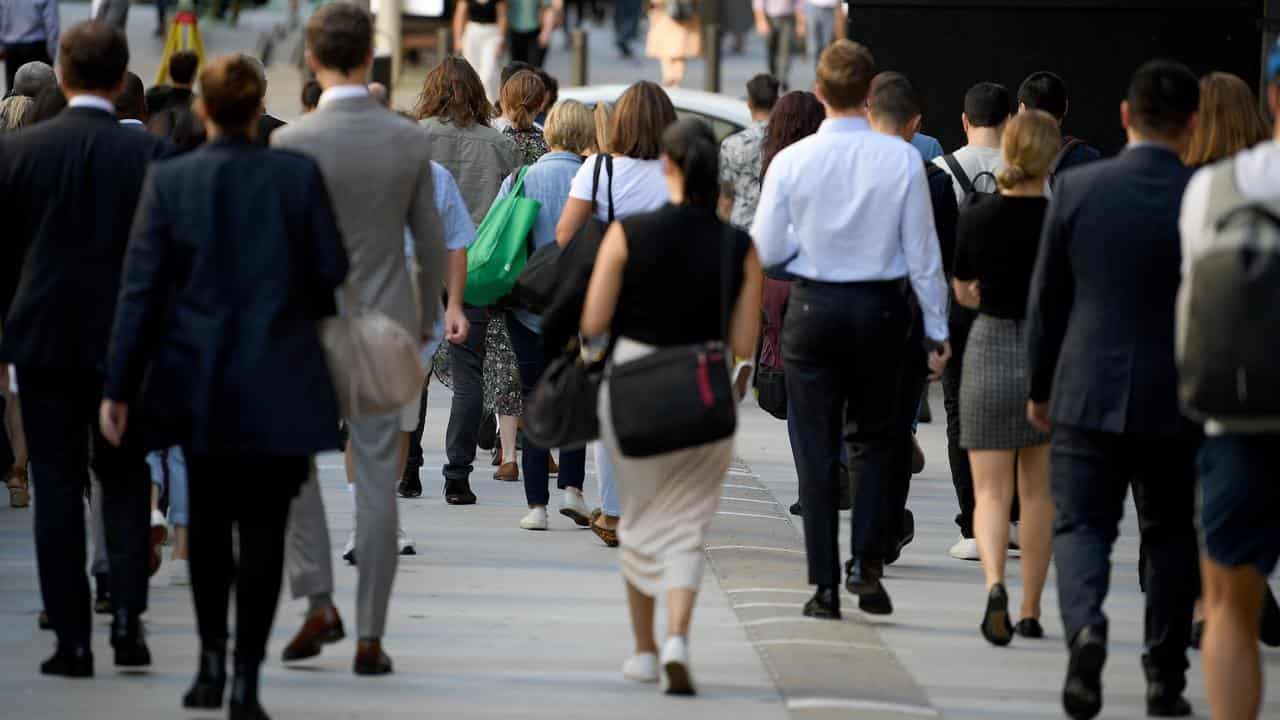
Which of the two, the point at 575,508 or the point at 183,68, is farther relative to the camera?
the point at 183,68

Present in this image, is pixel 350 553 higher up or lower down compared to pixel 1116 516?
lower down

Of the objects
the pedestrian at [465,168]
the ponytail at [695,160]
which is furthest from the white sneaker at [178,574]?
the ponytail at [695,160]

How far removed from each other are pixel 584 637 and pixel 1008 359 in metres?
1.66

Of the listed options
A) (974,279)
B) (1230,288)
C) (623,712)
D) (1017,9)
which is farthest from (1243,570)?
(1017,9)

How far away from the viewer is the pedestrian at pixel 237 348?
18.9 feet

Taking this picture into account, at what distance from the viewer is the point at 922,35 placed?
1366 cm

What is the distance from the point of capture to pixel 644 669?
6773mm

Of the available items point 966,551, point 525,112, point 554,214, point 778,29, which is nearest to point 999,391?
point 966,551

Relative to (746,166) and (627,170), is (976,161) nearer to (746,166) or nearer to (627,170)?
(627,170)

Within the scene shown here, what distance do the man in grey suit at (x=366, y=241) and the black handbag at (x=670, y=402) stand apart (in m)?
0.74

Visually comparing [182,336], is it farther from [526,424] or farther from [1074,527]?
[1074,527]

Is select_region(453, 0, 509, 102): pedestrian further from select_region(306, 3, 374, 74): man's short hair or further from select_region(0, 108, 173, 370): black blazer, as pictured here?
select_region(0, 108, 173, 370): black blazer

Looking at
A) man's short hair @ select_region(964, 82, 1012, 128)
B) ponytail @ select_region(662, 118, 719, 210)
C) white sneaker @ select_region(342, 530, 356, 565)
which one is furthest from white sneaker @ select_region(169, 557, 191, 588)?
man's short hair @ select_region(964, 82, 1012, 128)

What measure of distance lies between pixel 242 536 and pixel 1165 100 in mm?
2772
